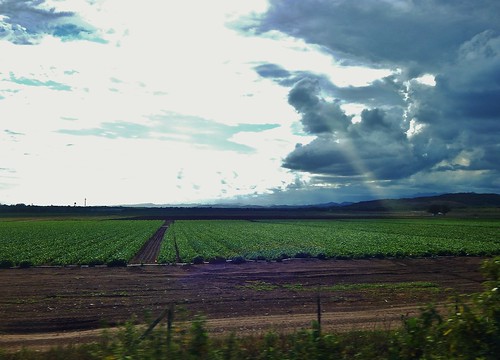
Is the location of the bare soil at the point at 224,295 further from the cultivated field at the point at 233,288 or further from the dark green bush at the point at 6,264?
the dark green bush at the point at 6,264

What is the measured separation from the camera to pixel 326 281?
89.5 ft

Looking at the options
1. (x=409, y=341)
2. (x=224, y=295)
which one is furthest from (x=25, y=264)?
(x=409, y=341)

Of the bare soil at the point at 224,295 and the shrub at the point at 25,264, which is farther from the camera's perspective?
the shrub at the point at 25,264

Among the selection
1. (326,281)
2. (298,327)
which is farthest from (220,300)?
(326,281)

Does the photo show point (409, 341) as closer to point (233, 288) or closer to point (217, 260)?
point (233, 288)

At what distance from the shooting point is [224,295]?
2262 centimetres

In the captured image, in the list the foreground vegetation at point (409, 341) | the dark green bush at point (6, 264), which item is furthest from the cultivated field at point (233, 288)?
the foreground vegetation at point (409, 341)

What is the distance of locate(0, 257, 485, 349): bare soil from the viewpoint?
1694 centimetres

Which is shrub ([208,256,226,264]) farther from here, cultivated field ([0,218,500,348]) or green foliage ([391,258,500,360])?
green foliage ([391,258,500,360])

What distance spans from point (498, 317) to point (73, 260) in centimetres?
3396

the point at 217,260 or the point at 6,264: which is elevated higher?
the point at 6,264

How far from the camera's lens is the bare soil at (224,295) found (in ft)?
55.6

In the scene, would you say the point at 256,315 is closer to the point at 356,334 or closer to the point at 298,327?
the point at 298,327

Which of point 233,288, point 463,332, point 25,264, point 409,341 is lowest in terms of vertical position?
point 233,288
